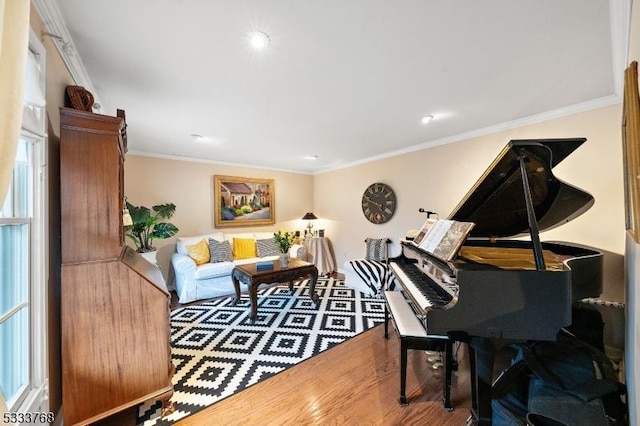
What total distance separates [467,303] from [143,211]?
4.25m

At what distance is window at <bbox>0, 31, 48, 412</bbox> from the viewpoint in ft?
3.74

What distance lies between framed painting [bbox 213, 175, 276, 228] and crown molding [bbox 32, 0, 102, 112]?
3.05 meters

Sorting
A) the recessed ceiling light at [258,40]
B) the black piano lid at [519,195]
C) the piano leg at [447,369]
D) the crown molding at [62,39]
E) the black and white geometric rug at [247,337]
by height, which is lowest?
the black and white geometric rug at [247,337]

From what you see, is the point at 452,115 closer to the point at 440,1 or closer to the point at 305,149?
the point at 440,1

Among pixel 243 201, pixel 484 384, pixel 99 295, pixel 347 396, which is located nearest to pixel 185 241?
pixel 243 201

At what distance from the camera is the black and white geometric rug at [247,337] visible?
6.17ft

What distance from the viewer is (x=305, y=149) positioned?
4.06 m

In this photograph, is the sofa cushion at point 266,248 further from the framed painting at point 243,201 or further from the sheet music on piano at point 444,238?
the sheet music on piano at point 444,238

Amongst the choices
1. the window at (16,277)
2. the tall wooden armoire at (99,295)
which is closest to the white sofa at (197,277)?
the tall wooden armoire at (99,295)

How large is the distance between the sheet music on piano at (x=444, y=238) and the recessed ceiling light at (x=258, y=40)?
1.72 metres

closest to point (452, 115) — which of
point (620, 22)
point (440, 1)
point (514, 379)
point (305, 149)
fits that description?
→ point (620, 22)

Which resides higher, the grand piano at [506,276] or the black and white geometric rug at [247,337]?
the grand piano at [506,276]

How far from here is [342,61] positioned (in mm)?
1717

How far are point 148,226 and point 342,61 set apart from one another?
12.1 feet
